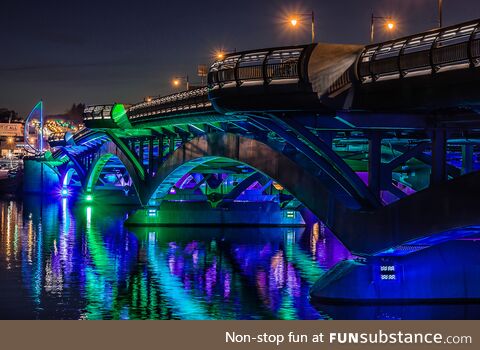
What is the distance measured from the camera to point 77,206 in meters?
114

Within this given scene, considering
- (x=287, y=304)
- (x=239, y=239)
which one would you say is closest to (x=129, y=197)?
(x=239, y=239)

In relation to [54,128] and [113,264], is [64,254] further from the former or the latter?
[54,128]

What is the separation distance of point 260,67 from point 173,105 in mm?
21788

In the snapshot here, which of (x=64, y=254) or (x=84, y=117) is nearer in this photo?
(x=64, y=254)

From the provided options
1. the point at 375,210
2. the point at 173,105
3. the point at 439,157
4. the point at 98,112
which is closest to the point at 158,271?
the point at 173,105

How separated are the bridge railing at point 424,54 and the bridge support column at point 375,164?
120 inches

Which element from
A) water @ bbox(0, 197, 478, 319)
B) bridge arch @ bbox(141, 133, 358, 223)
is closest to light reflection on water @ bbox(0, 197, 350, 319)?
water @ bbox(0, 197, 478, 319)

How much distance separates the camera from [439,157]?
2853 cm

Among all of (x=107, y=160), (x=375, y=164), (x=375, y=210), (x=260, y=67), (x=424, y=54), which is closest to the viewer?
(x=424, y=54)

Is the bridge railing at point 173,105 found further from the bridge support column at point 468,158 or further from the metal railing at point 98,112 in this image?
the bridge support column at point 468,158

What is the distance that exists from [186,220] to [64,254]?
20.5 m

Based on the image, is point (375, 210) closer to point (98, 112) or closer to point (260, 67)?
point (260, 67)

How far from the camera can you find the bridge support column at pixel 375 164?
31.9 meters

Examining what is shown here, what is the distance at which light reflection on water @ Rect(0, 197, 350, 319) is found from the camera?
35562 millimetres
